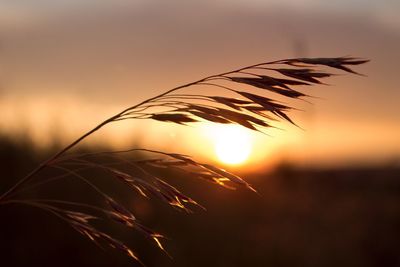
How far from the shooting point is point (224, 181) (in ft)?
4.83

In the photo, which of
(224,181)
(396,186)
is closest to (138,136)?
(224,181)

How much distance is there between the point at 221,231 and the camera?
21.0ft

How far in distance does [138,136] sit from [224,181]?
559cm

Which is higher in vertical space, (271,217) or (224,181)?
(224,181)

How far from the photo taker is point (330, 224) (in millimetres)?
7625

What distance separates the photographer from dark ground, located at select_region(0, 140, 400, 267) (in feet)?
18.1

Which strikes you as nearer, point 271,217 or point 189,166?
point 189,166

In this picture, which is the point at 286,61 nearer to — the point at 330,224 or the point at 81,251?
the point at 81,251

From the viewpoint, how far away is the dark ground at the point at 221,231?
552cm

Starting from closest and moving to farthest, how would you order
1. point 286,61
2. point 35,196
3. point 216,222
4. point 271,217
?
point 286,61, point 35,196, point 216,222, point 271,217

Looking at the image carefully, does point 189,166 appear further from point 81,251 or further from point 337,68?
point 81,251

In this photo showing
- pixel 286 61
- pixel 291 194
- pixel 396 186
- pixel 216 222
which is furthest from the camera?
pixel 396 186

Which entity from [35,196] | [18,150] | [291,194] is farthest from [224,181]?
[291,194]

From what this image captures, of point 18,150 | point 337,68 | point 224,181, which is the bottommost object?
point 18,150
